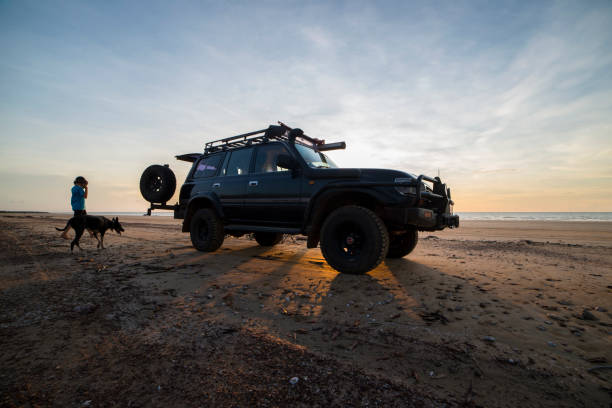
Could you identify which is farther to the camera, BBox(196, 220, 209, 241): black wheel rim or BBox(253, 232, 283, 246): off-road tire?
BBox(253, 232, 283, 246): off-road tire

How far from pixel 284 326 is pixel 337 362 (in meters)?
0.62

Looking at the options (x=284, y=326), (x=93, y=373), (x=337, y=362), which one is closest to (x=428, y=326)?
(x=337, y=362)

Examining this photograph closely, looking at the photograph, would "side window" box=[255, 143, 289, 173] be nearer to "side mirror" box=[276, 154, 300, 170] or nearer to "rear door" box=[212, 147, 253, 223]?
"rear door" box=[212, 147, 253, 223]

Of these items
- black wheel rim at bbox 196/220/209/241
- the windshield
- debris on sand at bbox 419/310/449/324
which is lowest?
debris on sand at bbox 419/310/449/324

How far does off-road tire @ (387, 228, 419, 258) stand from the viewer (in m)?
4.72

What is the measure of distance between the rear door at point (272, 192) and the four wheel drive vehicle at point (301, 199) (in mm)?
17

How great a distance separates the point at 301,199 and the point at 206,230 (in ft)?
8.26

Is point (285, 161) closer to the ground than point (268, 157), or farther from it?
closer to the ground

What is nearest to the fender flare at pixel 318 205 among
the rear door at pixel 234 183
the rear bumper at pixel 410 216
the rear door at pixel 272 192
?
the rear door at pixel 272 192

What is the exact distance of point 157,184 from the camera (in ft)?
20.1

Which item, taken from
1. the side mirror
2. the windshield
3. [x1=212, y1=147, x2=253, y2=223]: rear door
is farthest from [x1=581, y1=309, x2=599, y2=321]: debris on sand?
[x1=212, y1=147, x2=253, y2=223]: rear door

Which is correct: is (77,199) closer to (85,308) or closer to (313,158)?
(85,308)

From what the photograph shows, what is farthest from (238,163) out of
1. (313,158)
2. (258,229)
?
(313,158)

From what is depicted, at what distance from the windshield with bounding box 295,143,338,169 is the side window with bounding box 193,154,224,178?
2.02 m
